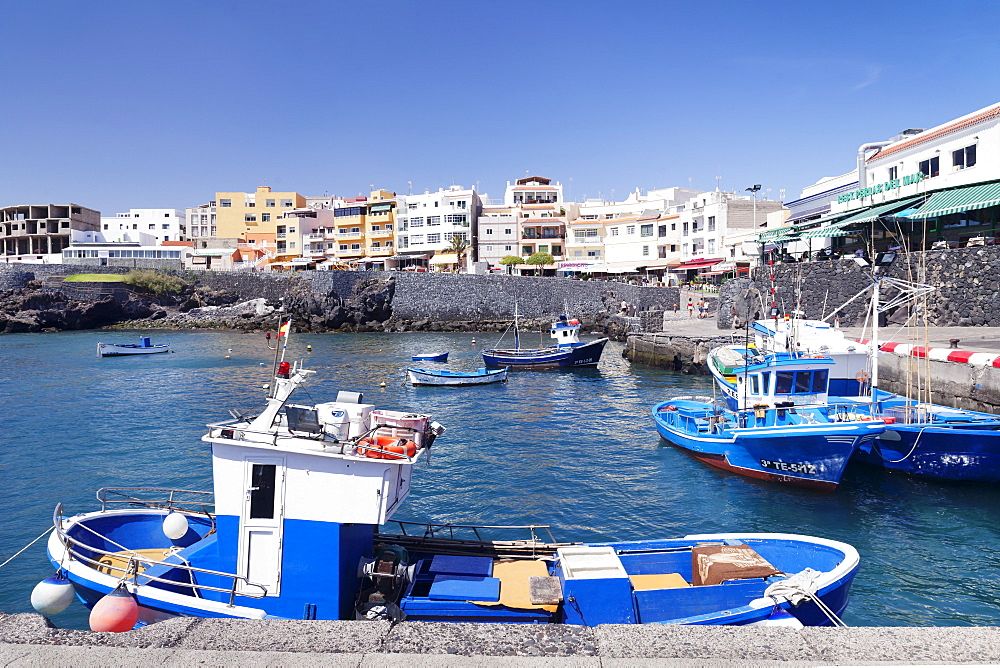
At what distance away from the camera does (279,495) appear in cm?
818

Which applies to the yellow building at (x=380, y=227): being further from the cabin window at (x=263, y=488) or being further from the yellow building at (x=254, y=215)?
the cabin window at (x=263, y=488)

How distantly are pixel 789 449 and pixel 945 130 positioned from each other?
3018 cm

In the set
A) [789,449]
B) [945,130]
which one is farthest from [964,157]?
[789,449]

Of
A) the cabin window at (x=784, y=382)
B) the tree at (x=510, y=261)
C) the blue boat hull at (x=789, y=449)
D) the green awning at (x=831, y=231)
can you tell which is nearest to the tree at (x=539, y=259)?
the tree at (x=510, y=261)

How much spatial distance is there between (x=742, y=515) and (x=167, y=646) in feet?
44.2

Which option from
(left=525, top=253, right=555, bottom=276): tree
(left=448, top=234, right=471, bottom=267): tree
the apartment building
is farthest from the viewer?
the apartment building

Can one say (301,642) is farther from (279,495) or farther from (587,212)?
(587,212)

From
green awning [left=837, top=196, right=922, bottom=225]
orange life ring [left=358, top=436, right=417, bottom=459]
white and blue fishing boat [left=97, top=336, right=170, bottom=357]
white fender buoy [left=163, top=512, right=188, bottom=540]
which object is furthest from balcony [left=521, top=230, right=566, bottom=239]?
orange life ring [left=358, top=436, right=417, bottom=459]

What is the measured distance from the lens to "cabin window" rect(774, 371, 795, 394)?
60.3ft

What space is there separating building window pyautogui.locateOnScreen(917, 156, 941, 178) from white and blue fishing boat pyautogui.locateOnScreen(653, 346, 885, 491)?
25677 millimetres

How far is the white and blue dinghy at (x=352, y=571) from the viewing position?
8.05 meters

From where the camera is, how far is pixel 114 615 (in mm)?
6762

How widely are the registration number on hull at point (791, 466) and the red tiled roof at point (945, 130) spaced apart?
27444 mm

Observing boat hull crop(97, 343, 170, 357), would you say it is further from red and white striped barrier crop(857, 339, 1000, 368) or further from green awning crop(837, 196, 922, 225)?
green awning crop(837, 196, 922, 225)
